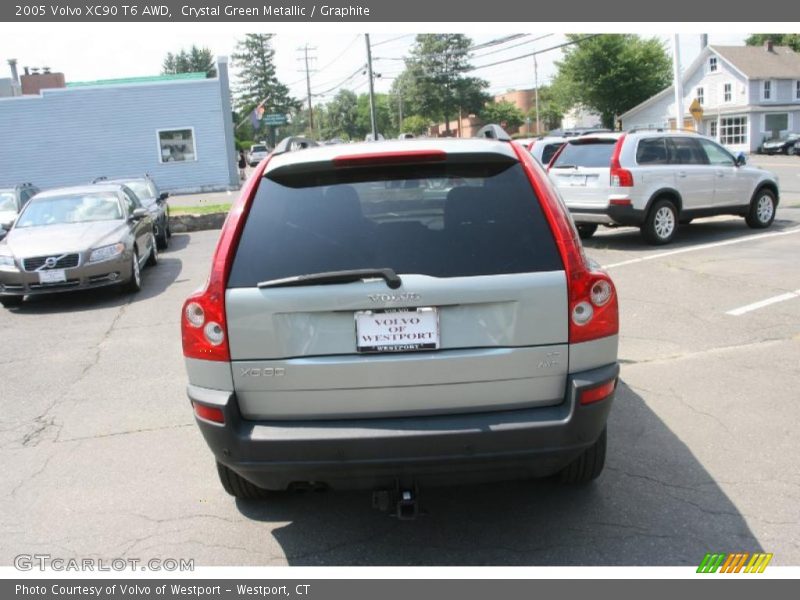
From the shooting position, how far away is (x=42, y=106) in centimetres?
3073

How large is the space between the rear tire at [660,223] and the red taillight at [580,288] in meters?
9.19

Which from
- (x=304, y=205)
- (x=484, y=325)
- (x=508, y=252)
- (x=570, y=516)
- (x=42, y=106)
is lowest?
(x=570, y=516)

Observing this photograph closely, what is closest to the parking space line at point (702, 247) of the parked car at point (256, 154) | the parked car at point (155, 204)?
the parked car at point (155, 204)

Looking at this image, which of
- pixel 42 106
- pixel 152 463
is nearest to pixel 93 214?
pixel 152 463

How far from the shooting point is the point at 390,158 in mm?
3334

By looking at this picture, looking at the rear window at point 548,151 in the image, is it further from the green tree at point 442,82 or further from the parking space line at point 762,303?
the green tree at point 442,82

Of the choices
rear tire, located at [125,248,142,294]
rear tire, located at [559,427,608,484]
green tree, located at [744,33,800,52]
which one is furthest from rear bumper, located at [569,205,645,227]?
green tree, located at [744,33,800,52]

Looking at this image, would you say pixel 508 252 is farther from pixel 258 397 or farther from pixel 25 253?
pixel 25 253

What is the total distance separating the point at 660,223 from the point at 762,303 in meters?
4.38

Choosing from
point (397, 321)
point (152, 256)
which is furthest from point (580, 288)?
point (152, 256)

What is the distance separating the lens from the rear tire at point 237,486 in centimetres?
378

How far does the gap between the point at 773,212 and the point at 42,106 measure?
28498mm

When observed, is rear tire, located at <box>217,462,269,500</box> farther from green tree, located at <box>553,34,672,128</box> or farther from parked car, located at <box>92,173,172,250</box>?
green tree, located at <box>553,34,672,128</box>

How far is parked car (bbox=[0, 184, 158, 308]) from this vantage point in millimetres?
9594
